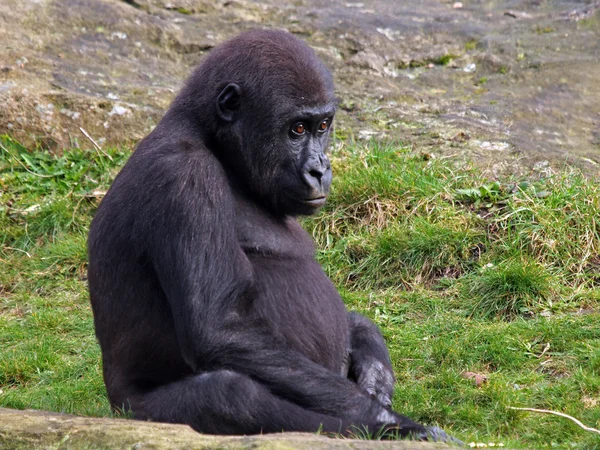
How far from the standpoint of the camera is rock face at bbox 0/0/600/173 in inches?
338

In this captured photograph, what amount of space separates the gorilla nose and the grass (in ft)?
5.01

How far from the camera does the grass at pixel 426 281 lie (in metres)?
5.48

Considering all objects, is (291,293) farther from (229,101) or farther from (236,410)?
(229,101)

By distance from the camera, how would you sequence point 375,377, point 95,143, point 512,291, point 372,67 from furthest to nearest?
point 372,67 < point 95,143 < point 512,291 < point 375,377

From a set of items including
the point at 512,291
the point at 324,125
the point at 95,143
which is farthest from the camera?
the point at 95,143

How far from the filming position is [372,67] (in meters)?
10.2

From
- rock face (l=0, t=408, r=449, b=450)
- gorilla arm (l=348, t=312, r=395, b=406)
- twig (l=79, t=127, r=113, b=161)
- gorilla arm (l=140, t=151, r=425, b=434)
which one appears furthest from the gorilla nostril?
twig (l=79, t=127, r=113, b=161)

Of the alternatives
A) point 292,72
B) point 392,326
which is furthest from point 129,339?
point 392,326

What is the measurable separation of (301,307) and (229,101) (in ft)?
3.88

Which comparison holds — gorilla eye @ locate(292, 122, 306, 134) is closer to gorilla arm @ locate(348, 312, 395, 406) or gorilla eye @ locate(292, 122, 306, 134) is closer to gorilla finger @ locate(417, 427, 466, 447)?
gorilla arm @ locate(348, 312, 395, 406)

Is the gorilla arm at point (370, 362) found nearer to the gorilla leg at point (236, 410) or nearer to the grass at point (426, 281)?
the grass at point (426, 281)

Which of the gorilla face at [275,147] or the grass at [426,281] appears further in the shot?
the grass at [426,281]

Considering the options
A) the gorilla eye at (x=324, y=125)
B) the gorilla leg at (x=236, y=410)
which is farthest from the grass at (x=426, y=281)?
the gorilla eye at (x=324, y=125)

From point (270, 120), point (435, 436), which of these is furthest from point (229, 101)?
point (435, 436)
